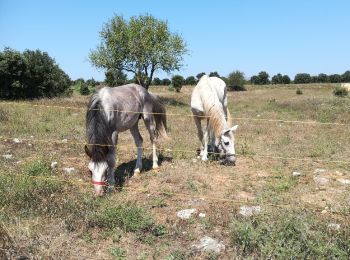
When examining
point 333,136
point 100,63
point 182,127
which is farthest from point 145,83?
point 333,136

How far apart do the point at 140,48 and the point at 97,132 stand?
29126mm

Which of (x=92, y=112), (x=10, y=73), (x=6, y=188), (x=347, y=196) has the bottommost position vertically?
(x=347, y=196)

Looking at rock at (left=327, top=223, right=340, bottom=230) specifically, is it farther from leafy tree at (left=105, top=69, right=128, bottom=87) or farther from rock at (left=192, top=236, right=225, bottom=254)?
leafy tree at (left=105, top=69, right=128, bottom=87)

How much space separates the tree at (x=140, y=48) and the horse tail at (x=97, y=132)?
92.2ft

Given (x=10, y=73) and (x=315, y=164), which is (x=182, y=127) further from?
(x=10, y=73)

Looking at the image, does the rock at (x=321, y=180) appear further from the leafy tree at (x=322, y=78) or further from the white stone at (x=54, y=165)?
the leafy tree at (x=322, y=78)

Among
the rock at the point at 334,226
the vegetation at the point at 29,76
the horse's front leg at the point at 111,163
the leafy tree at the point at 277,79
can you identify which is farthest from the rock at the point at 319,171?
the leafy tree at the point at 277,79

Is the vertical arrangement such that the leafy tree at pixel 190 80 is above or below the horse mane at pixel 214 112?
above

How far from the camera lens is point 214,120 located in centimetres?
932

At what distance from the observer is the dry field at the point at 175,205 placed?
4.71m

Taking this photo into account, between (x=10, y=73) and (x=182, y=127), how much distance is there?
19.8 meters

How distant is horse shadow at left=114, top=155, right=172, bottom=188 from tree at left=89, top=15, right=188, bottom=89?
85.4 feet

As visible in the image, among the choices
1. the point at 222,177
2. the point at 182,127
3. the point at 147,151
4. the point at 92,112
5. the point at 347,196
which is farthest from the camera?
the point at 182,127

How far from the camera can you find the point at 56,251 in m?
4.61
